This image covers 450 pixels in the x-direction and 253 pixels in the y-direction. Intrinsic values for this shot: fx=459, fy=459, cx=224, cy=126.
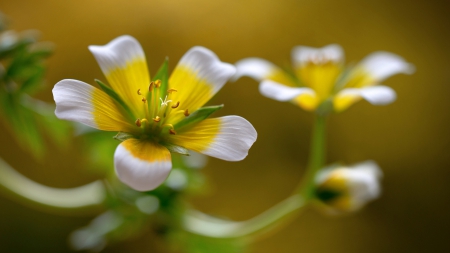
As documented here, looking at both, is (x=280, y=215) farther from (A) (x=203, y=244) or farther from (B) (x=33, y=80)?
(B) (x=33, y=80)

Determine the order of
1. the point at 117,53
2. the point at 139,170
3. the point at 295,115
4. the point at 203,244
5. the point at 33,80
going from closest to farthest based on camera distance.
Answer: the point at 139,170 < the point at 117,53 < the point at 33,80 < the point at 203,244 < the point at 295,115

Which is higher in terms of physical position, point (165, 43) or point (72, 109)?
point (165, 43)

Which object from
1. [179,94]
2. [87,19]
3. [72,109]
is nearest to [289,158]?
[87,19]

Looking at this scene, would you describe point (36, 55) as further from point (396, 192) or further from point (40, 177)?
point (396, 192)

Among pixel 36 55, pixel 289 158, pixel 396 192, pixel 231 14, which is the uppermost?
pixel 231 14

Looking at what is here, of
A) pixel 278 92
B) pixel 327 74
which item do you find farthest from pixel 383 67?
pixel 278 92

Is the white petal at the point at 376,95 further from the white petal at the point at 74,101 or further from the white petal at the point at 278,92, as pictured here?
the white petal at the point at 74,101

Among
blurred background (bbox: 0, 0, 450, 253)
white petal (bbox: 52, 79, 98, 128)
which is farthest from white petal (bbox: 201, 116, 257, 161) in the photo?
blurred background (bbox: 0, 0, 450, 253)
